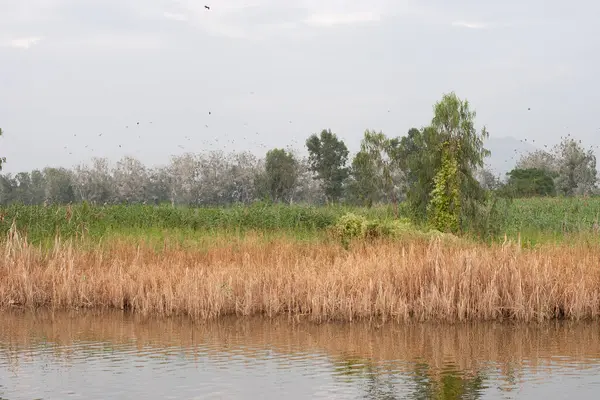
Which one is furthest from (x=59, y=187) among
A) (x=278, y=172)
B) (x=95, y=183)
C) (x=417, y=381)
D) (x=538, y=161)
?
(x=417, y=381)

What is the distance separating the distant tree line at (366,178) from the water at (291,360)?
10568mm

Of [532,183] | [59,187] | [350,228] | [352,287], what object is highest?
[59,187]

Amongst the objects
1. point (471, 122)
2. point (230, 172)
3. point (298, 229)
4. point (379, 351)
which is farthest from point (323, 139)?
point (379, 351)

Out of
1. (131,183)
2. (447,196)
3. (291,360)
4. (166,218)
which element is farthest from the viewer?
(131,183)

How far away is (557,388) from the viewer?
332 inches

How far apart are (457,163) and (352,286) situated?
Result: 33.2 ft

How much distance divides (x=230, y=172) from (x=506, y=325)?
242 ft

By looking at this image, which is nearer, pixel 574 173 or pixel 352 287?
pixel 352 287

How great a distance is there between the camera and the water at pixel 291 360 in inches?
335

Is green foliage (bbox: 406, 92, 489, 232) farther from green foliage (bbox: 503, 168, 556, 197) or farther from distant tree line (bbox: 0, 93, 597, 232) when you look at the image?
green foliage (bbox: 503, 168, 556, 197)

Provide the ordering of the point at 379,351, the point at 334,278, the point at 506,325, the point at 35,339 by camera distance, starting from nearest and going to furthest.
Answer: the point at 379,351
the point at 35,339
the point at 506,325
the point at 334,278

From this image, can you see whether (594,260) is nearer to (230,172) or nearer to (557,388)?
(557,388)

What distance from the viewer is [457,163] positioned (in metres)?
22.7

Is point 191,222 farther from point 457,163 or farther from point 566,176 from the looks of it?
point 566,176
